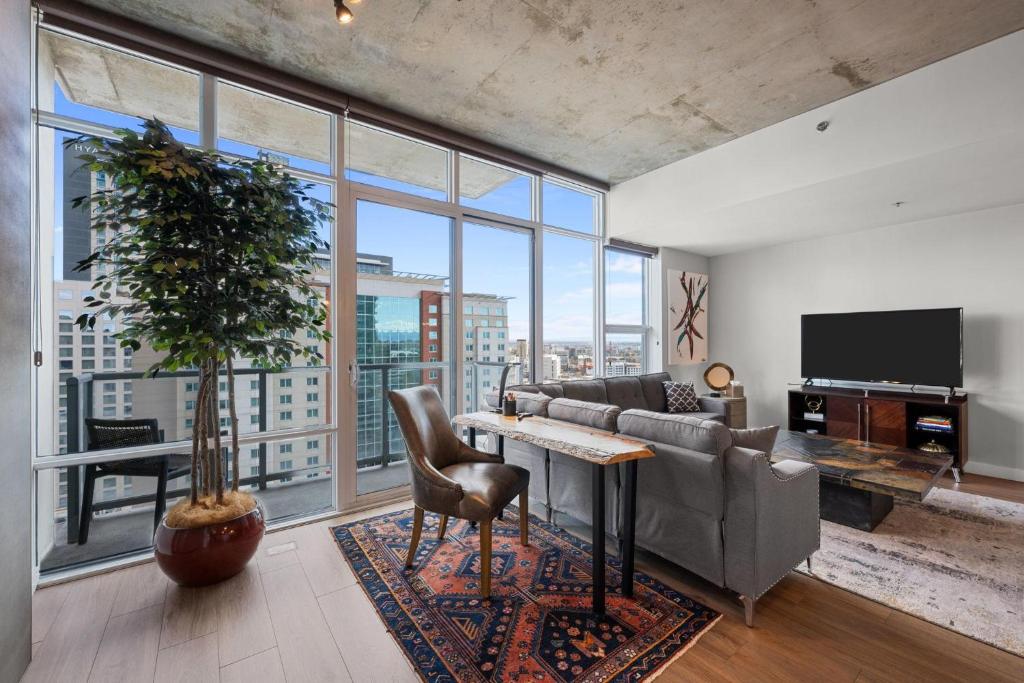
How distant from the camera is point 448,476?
7.85 ft

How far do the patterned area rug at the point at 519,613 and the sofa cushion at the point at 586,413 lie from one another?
75 centimetres

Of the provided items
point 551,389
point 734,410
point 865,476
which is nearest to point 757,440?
point 865,476

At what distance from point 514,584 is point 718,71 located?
133 inches

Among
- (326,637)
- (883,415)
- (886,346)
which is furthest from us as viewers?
(886,346)

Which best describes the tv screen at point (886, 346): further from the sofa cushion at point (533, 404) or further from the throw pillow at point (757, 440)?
the sofa cushion at point (533, 404)

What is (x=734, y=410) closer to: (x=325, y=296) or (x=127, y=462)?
(x=325, y=296)

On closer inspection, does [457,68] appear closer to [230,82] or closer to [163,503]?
[230,82]

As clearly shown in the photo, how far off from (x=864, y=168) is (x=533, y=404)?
285cm

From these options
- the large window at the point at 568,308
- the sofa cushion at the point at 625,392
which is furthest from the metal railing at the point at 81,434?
the sofa cushion at the point at 625,392

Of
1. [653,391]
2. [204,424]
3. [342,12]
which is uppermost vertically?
[342,12]

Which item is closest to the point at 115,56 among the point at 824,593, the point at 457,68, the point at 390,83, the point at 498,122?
the point at 390,83

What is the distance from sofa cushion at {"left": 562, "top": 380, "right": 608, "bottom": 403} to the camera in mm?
3998

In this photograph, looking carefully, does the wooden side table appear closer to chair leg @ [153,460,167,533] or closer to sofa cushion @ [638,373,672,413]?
sofa cushion @ [638,373,672,413]

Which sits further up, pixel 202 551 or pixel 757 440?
pixel 757 440
